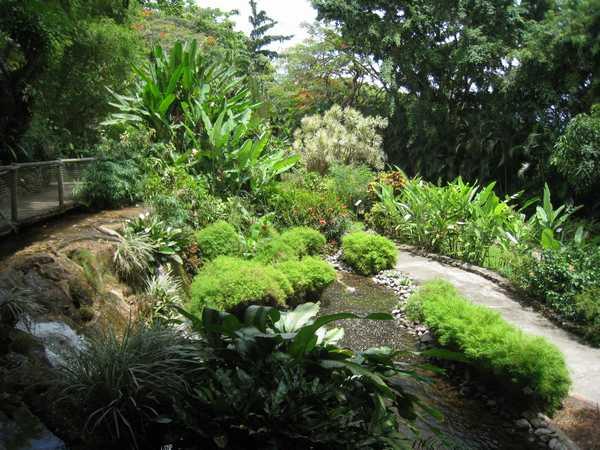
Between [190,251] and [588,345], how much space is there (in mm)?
5623

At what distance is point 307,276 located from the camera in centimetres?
675

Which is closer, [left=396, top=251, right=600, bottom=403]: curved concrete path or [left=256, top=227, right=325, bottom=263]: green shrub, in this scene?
[left=396, top=251, right=600, bottom=403]: curved concrete path

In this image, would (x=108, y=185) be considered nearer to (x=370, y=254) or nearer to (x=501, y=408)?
(x=370, y=254)

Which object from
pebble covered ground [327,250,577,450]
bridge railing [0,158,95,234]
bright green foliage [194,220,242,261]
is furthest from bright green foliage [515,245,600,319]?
bridge railing [0,158,95,234]

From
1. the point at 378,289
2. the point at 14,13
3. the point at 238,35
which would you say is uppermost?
the point at 238,35

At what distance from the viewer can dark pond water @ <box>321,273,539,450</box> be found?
411 cm

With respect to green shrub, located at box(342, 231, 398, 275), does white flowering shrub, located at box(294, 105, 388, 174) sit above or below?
above

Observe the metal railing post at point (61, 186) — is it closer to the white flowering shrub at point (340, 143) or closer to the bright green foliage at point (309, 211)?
the bright green foliage at point (309, 211)

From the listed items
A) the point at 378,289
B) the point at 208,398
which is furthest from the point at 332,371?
the point at 378,289

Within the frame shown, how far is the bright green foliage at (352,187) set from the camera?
12106 millimetres

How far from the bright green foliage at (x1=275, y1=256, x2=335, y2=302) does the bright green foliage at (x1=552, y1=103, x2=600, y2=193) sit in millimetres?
7153

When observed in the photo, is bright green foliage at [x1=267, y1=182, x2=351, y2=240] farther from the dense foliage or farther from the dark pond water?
the dense foliage

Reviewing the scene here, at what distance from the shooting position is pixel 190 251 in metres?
6.69

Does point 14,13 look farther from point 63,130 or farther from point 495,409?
point 495,409
